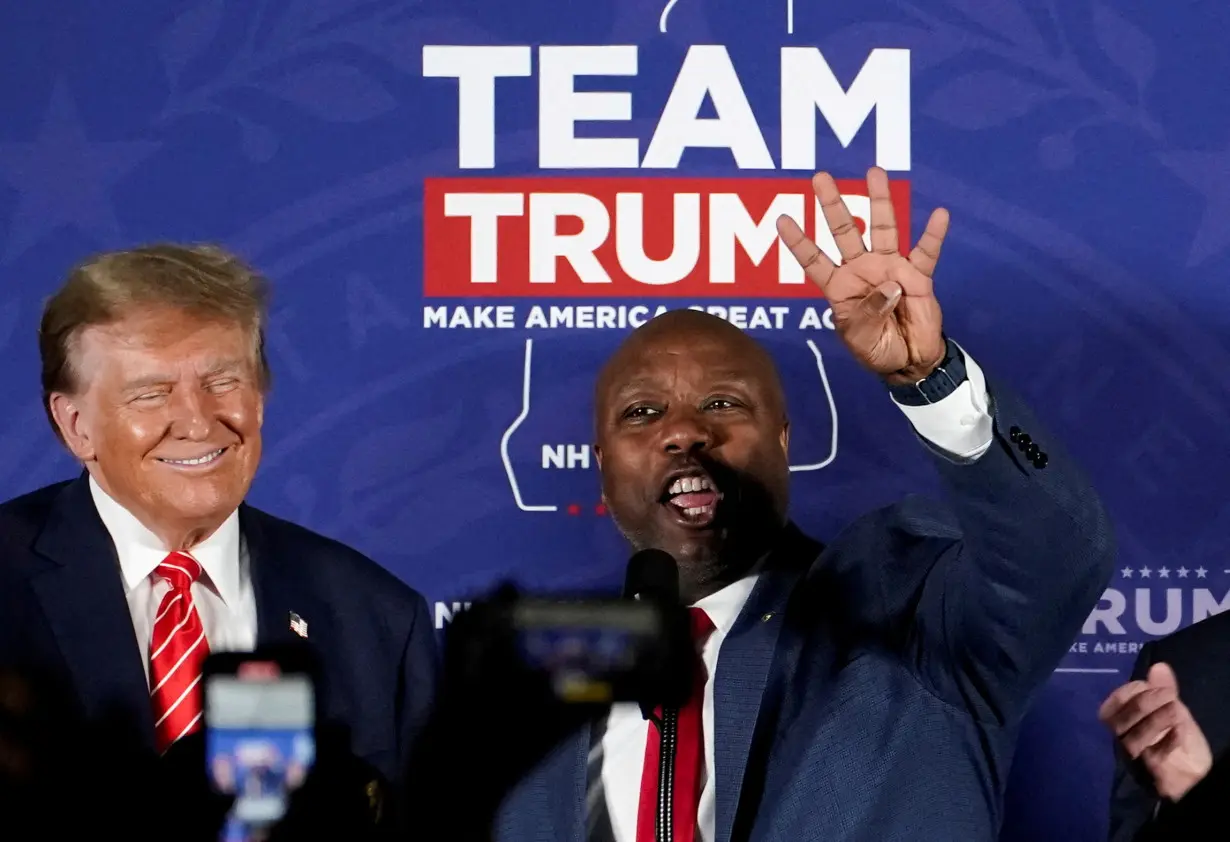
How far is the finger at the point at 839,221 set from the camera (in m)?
2.00

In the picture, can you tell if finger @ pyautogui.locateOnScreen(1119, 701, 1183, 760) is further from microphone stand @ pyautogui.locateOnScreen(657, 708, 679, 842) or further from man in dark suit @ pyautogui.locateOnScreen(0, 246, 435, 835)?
man in dark suit @ pyautogui.locateOnScreen(0, 246, 435, 835)

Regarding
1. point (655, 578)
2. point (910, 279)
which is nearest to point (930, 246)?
point (910, 279)

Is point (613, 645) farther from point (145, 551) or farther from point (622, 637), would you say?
point (145, 551)

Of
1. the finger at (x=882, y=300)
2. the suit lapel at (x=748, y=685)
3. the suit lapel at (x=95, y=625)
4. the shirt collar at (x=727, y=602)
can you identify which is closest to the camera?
the finger at (x=882, y=300)

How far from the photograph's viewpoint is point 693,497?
8.05 feet

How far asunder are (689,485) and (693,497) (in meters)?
0.02

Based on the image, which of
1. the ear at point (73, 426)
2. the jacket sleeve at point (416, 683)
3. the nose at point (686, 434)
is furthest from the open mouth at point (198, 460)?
the nose at point (686, 434)

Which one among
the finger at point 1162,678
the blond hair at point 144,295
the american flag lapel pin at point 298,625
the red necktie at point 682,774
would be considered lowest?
the red necktie at point 682,774

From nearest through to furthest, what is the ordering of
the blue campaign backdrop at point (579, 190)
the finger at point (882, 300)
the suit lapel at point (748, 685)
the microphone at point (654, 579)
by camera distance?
the finger at point (882, 300), the microphone at point (654, 579), the suit lapel at point (748, 685), the blue campaign backdrop at point (579, 190)

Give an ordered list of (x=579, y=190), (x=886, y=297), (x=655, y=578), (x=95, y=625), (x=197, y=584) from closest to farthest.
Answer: (x=886, y=297), (x=655, y=578), (x=95, y=625), (x=197, y=584), (x=579, y=190)

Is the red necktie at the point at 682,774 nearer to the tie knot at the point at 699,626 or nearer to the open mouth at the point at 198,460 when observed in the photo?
the tie knot at the point at 699,626

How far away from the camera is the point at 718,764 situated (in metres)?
2.21

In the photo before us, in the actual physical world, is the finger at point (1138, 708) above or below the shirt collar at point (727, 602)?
below

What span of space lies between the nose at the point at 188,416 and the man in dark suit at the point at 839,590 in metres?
0.60
